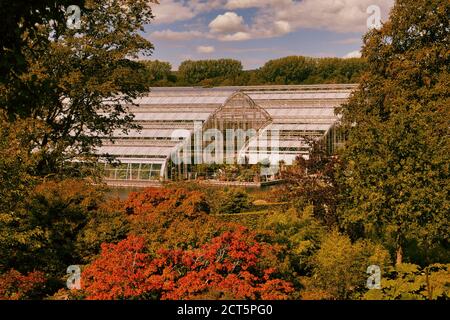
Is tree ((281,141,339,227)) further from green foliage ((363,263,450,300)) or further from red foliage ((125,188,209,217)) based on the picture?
green foliage ((363,263,450,300))

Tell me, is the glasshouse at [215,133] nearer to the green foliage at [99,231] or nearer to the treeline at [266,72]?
the green foliage at [99,231]

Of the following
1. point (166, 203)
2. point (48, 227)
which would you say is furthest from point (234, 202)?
point (48, 227)

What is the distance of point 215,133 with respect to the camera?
38.5 metres

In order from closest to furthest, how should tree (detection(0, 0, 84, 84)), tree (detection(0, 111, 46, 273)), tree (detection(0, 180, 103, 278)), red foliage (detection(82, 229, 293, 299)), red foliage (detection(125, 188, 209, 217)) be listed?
tree (detection(0, 0, 84, 84))
red foliage (detection(82, 229, 293, 299))
tree (detection(0, 111, 46, 273))
tree (detection(0, 180, 103, 278))
red foliage (detection(125, 188, 209, 217))

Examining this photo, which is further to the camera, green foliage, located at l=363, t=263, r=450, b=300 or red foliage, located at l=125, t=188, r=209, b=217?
red foliage, located at l=125, t=188, r=209, b=217

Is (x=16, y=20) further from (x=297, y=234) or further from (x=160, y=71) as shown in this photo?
(x=160, y=71)

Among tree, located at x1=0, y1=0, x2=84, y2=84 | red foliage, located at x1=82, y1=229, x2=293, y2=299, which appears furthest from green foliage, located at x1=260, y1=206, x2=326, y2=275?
tree, located at x1=0, y1=0, x2=84, y2=84

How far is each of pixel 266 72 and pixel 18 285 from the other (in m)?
76.9

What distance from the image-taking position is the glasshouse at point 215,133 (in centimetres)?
3525

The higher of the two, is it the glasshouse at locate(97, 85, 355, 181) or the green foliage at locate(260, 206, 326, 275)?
the glasshouse at locate(97, 85, 355, 181)

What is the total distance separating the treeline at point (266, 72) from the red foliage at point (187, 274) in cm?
6480

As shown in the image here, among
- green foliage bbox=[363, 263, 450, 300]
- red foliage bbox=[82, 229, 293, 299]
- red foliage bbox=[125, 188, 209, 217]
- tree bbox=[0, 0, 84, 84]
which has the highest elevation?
tree bbox=[0, 0, 84, 84]

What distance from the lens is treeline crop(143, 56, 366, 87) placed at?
256ft

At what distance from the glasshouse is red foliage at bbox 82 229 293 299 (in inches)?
890
